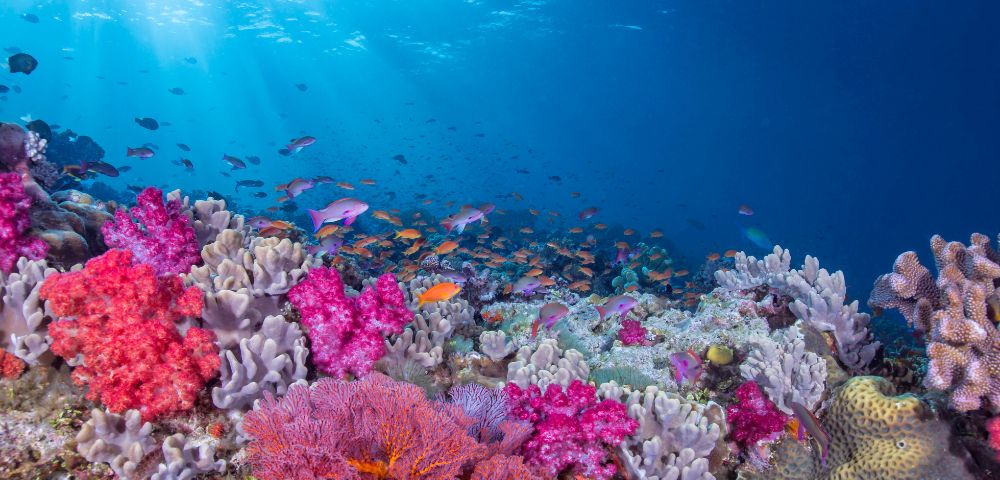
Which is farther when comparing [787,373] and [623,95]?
[623,95]

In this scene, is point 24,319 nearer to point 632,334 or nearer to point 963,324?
point 632,334

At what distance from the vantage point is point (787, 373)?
4.04m

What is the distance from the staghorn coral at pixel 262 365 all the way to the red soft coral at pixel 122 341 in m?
0.16

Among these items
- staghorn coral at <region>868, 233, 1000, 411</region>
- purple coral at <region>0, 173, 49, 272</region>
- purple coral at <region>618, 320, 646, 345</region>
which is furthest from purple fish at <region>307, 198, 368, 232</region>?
staghorn coral at <region>868, 233, 1000, 411</region>

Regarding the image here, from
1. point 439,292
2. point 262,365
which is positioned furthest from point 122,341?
point 439,292

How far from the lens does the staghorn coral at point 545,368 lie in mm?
3857

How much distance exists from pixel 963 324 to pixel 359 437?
170 inches

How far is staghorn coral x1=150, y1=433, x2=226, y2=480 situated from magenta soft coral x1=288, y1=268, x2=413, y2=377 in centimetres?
98

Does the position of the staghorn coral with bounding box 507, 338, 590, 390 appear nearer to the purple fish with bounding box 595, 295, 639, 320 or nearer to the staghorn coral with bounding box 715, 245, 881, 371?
the purple fish with bounding box 595, 295, 639, 320

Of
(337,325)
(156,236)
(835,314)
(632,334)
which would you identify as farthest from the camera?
(632,334)

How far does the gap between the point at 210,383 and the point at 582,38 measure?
53139 millimetres

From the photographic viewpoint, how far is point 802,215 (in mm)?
95438

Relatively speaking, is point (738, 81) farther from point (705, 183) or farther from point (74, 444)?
point (74, 444)

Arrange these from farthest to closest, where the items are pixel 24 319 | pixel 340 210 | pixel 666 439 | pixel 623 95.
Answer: pixel 623 95 < pixel 340 210 < pixel 666 439 < pixel 24 319
